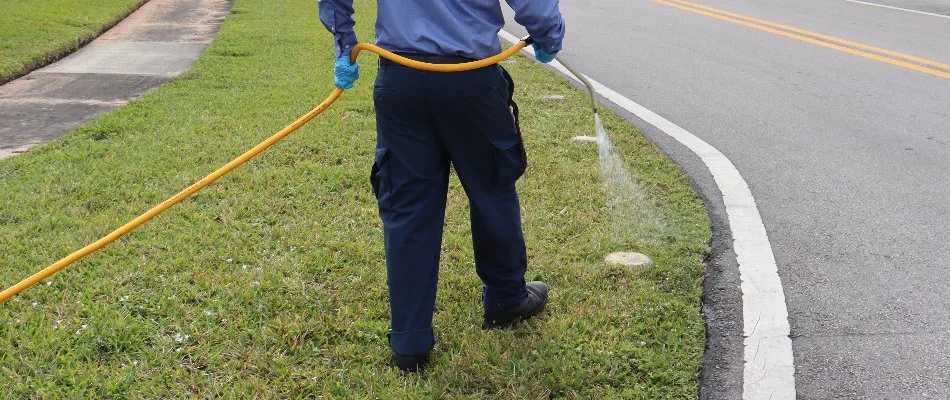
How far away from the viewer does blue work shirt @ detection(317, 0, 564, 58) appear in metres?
2.94

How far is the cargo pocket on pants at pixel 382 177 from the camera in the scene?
3.06 meters

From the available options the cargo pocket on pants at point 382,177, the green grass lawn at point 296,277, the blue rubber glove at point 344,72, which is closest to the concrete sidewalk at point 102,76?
the green grass lawn at point 296,277

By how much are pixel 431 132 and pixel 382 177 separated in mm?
216

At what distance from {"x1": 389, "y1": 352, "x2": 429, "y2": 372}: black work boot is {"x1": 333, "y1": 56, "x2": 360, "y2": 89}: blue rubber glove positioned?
3.08 ft

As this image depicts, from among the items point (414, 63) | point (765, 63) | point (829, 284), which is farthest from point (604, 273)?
point (765, 63)

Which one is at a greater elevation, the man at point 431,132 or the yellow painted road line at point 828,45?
the man at point 431,132

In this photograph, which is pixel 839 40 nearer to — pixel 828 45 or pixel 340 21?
pixel 828 45

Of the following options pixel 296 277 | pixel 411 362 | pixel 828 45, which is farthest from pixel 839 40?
pixel 411 362

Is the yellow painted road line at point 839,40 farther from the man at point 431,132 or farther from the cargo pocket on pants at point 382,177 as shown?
the cargo pocket on pants at point 382,177

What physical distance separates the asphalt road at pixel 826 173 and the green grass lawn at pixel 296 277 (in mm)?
249

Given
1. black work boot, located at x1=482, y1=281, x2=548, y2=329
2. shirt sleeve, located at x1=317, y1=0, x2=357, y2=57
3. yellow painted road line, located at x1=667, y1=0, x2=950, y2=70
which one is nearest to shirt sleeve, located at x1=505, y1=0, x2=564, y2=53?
shirt sleeve, located at x1=317, y1=0, x2=357, y2=57

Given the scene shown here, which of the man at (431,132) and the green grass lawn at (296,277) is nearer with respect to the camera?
the man at (431,132)

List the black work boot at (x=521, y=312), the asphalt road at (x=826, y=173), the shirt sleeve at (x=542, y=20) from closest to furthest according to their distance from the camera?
the shirt sleeve at (x=542, y=20), the asphalt road at (x=826, y=173), the black work boot at (x=521, y=312)

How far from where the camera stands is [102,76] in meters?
8.36
